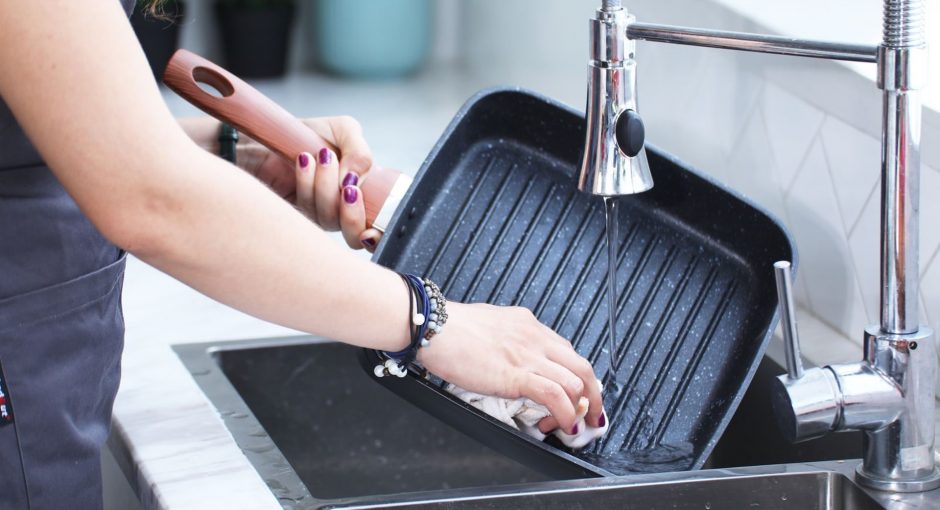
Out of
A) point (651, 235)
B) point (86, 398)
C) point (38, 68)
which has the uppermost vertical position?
point (38, 68)

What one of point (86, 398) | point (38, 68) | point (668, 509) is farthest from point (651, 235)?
point (38, 68)

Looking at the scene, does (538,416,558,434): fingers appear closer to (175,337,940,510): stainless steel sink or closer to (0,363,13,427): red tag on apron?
(175,337,940,510): stainless steel sink

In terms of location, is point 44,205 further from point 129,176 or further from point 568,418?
point 568,418

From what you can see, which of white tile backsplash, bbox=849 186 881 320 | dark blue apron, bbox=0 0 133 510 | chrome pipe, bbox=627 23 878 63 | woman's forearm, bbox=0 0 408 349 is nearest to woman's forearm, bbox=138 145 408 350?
woman's forearm, bbox=0 0 408 349

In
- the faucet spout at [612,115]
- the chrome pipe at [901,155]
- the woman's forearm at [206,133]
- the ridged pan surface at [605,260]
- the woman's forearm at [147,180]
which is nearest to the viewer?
the woman's forearm at [147,180]

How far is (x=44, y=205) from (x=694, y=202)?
1.87ft

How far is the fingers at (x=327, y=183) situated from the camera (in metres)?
1.09

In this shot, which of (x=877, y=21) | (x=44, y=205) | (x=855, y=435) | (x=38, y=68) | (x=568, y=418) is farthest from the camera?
(x=877, y=21)

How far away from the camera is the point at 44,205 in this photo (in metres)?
0.82

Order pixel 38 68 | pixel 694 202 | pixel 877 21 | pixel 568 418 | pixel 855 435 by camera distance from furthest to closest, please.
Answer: pixel 877 21
pixel 694 202
pixel 855 435
pixel 568 418
pixel 38 68

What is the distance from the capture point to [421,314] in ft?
2.79

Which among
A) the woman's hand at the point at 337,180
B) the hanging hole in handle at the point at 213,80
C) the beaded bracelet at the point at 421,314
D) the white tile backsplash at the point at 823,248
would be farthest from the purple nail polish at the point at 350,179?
the white tile backsplash at the point at 823,248

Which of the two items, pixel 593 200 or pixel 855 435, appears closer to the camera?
pixel 855 435

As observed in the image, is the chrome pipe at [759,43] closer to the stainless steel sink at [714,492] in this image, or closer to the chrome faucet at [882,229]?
the chrome faucet at [882,229]
